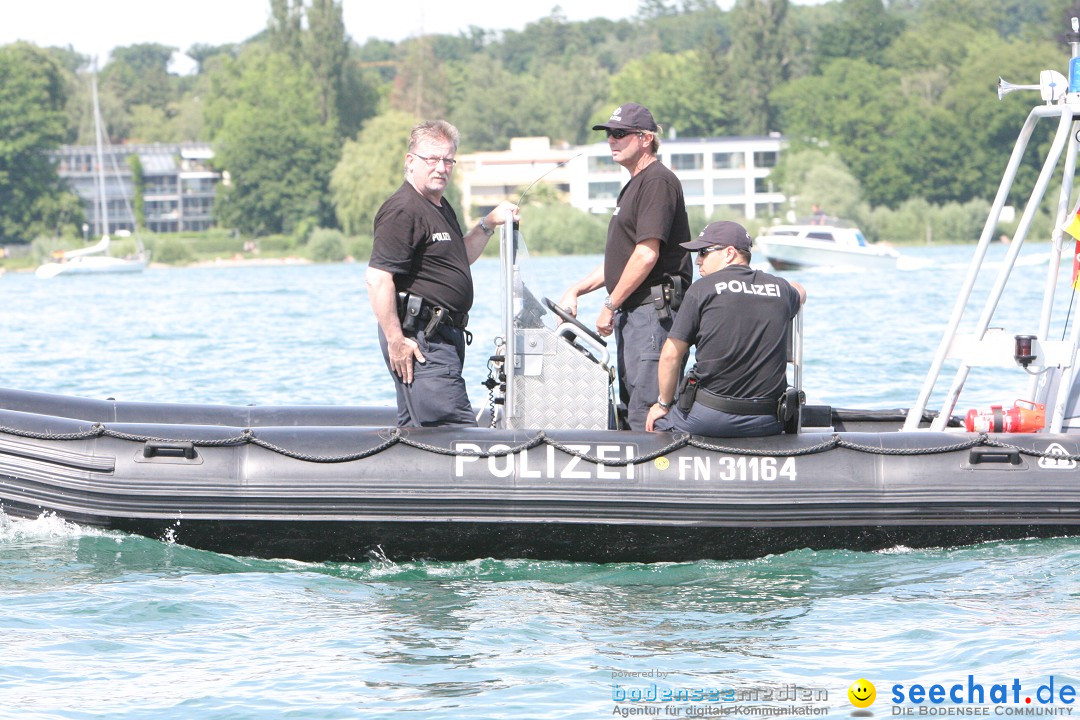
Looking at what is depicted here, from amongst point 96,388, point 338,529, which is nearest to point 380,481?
point 338,529

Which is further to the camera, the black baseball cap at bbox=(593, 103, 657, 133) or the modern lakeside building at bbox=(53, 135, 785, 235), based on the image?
the modern lakeside building at bbox=(53, 135, 785, 235)

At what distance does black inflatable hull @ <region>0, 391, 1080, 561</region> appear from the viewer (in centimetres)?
633

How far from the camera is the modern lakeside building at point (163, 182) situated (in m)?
91.3

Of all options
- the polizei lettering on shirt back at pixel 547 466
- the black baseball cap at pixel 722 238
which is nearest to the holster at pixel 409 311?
the polizei lettering on shirt back at pixel 547 466

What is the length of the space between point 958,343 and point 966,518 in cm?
91

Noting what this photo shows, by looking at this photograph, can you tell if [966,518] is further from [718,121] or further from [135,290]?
[718,121]

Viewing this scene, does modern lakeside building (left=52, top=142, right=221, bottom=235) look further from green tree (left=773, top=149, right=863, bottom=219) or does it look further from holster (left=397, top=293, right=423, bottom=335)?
holster (left=397, top=293, right=423, bottom=335)

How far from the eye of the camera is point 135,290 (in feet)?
140

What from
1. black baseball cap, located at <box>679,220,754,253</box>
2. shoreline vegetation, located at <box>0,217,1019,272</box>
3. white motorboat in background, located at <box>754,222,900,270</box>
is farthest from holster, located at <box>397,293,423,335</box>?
shoreline vegetation, located at <box>0,217,1019,272</box>

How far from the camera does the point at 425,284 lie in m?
6.30

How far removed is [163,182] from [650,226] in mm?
94224

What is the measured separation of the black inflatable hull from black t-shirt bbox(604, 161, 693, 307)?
0.73 metres

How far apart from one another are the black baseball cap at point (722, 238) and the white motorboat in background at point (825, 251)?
128 ft

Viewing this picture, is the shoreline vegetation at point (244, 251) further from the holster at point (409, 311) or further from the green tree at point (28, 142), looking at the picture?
the holster at point (409, 311)
